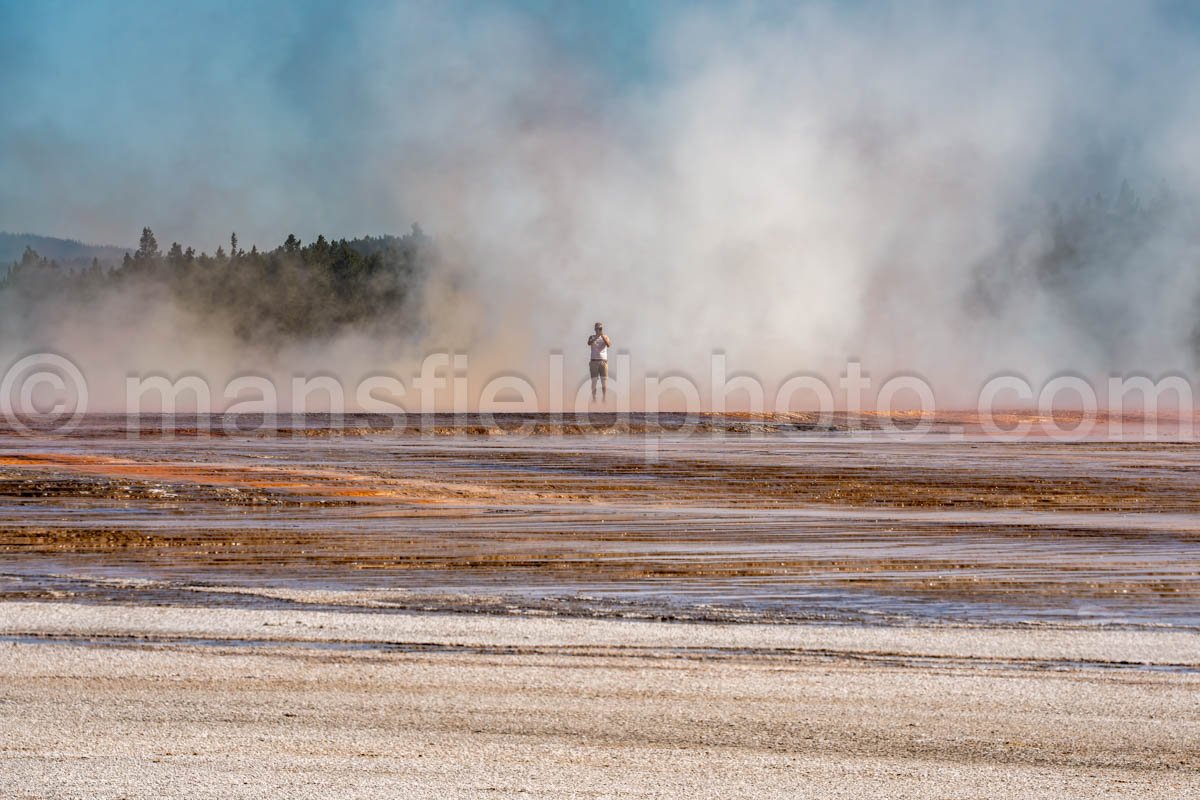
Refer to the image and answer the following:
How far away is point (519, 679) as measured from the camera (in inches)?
301

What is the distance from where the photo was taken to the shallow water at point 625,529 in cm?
1020

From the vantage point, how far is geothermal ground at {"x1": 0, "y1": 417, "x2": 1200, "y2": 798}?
6289 mm

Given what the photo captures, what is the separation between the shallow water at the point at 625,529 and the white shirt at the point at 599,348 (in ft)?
40.1

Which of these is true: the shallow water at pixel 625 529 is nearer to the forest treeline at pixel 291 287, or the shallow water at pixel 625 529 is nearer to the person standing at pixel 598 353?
the person standing at pixel 598 353

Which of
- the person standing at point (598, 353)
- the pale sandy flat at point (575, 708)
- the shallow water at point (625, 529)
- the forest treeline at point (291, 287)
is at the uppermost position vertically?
the forest treeline at point (291, 287)

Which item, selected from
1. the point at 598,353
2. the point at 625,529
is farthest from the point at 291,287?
the point at 625,529

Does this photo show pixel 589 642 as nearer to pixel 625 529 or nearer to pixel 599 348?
pixel 625 529

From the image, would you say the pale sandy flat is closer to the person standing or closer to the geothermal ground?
the geothermal ground

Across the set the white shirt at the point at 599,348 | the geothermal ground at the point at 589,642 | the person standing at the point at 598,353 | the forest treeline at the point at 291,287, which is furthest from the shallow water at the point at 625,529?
the forest treeline at the point at 291,287

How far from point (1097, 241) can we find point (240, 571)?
7947 cm

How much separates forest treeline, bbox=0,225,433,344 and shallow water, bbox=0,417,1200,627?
61.4m

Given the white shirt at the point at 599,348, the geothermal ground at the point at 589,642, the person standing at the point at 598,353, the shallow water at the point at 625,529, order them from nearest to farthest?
the geothermal ground at the point at 589,642 → the shallow water at the point at 625,529 → the person standing at the point at 598,353 → the white shirt at the point at 599,348

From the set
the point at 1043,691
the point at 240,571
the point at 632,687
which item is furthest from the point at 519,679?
the point at 240,571

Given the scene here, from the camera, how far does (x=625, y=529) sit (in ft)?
45.2
